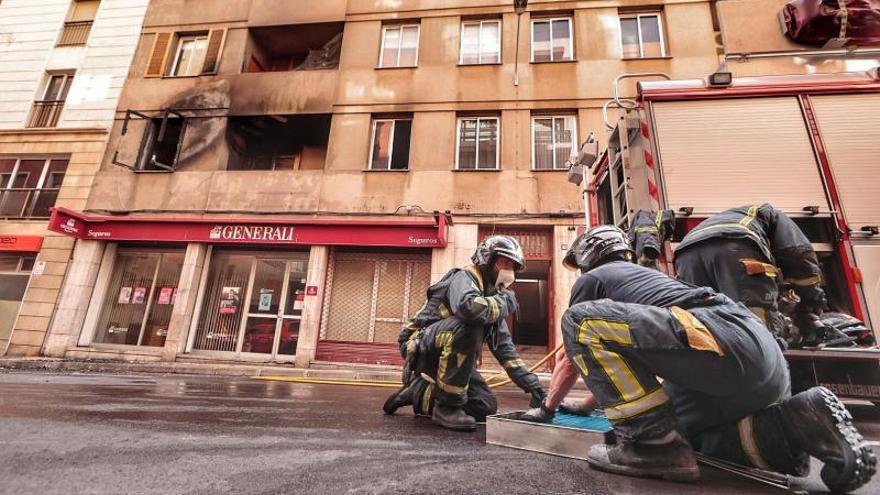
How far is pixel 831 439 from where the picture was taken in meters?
1.54

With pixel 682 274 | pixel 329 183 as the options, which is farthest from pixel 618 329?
pixel 329 183

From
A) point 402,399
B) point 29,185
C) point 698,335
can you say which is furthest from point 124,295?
point 698,335

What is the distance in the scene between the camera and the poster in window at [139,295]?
10.9 meters

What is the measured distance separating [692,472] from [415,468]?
1204 mm

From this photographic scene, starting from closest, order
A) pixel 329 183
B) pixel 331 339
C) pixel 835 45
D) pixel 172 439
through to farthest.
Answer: pixel 172 439, pixel 835 45, pixel 331 339, pixel 329 183

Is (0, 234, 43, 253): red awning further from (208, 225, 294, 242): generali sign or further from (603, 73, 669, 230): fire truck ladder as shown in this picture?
(603, 73, 669, 230): fire truck ladder

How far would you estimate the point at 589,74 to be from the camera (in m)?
10.6

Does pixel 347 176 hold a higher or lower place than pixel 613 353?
higher

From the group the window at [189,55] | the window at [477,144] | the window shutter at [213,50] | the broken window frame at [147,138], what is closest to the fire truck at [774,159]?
the window at [477,144]

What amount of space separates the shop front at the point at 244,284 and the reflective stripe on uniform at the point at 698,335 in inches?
309

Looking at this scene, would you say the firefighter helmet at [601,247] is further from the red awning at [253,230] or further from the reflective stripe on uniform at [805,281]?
the red awning at [253,230]

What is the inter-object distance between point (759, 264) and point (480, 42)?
1070 cm

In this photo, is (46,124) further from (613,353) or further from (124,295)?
→ (613,353)

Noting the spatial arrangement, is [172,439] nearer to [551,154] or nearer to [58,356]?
[551,154]
